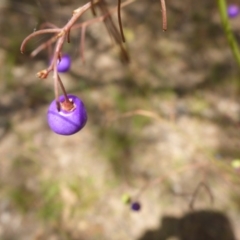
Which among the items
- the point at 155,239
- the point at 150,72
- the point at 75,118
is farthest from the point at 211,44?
the point at 75,118

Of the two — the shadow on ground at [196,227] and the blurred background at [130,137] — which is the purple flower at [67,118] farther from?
the shadow on ground at [196,227]

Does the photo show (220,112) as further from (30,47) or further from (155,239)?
(30,47)

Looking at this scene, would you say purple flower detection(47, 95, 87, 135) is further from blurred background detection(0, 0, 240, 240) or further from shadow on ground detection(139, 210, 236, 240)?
shadow on ground detection(139, 210, 236, 240)

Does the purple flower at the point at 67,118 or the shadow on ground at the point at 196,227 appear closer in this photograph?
the purple flower at the point at 67,118

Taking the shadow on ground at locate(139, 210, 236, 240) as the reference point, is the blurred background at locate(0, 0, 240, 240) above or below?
above

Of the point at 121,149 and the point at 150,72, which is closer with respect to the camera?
the point at 121,149

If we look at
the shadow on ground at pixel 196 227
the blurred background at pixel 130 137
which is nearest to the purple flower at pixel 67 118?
the blurred background at pixel 130 137

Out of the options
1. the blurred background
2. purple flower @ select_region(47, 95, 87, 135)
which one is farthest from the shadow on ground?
purple flower @ select_region(47, 95, 87, 135)

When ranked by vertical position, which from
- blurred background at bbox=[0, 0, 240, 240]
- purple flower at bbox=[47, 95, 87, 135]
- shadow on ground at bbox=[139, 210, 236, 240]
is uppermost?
purple flower at bbox=[47, 95, 87, 135]
